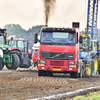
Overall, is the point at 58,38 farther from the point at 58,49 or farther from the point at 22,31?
the point at 22,31

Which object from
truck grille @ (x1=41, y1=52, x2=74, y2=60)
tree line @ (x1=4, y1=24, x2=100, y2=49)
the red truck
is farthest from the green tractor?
tree line @ (x1=4, y1=24, x2=100, y2=49)

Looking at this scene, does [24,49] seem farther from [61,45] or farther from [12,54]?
[61,45]

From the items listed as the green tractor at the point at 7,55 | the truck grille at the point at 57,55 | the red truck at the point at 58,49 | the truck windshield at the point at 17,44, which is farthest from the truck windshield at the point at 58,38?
the truck windshield at the point at 17,44

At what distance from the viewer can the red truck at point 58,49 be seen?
1944cm

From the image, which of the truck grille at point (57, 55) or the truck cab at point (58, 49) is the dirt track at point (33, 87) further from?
the truck grille at point (57, 55)

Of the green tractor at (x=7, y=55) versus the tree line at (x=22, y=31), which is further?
the tree line at (x=22, y=31)

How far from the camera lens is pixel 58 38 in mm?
19422

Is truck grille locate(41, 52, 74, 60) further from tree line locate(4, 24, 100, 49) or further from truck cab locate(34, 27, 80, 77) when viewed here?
tree line locate(4, 24, 100, 49)

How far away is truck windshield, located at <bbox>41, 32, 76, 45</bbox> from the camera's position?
19422 millimetres

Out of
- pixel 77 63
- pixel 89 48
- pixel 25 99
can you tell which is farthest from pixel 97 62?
pixel 25 99

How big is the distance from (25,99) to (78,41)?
1086cm

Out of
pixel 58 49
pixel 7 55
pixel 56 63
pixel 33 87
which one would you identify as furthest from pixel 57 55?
pixel 7 55

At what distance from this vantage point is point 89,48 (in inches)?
922

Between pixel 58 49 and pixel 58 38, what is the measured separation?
655 millimetres
